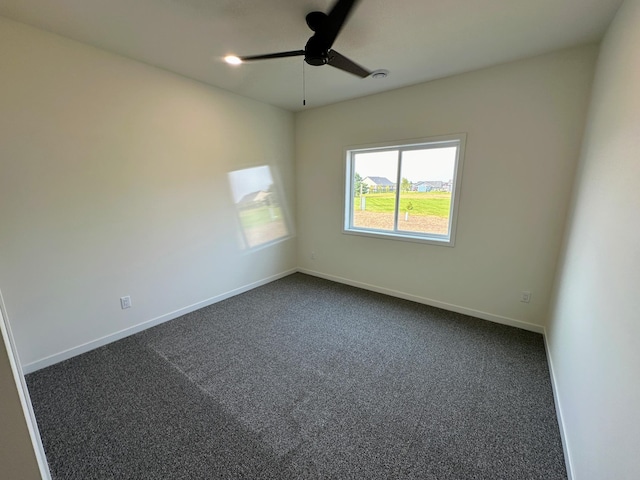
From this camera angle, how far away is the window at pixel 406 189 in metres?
3.02

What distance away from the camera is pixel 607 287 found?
1.29 metres

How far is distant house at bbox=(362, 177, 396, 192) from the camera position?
350 centimetres

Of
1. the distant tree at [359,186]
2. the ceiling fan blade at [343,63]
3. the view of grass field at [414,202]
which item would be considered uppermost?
the ceiling fan blade at [343,63]

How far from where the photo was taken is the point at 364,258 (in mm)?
3781

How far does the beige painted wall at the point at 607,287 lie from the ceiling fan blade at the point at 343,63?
151 cm

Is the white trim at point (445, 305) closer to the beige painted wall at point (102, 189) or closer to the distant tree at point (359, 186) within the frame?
the distant tree at point (359, 186)

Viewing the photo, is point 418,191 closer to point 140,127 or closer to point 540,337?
point 540,337

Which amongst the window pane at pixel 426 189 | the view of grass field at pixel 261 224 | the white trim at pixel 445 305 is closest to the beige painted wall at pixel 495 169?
the white trim at pixel 445 305

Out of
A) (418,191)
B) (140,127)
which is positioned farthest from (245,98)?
(418,191)

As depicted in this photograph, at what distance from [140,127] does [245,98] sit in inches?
54.6

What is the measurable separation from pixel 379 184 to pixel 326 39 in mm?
2198

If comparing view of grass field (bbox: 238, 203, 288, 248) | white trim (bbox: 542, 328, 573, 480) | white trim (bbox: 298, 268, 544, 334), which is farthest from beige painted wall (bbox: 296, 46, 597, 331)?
view of grass field (bbox: 238, 203, 288, 248)

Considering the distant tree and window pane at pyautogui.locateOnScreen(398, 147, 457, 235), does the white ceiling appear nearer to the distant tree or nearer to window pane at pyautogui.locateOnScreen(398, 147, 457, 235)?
window pane at pyautogui.locateOnScreen(398, 147, 457, 235)

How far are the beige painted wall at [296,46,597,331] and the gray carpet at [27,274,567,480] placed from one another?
0.50 meters
